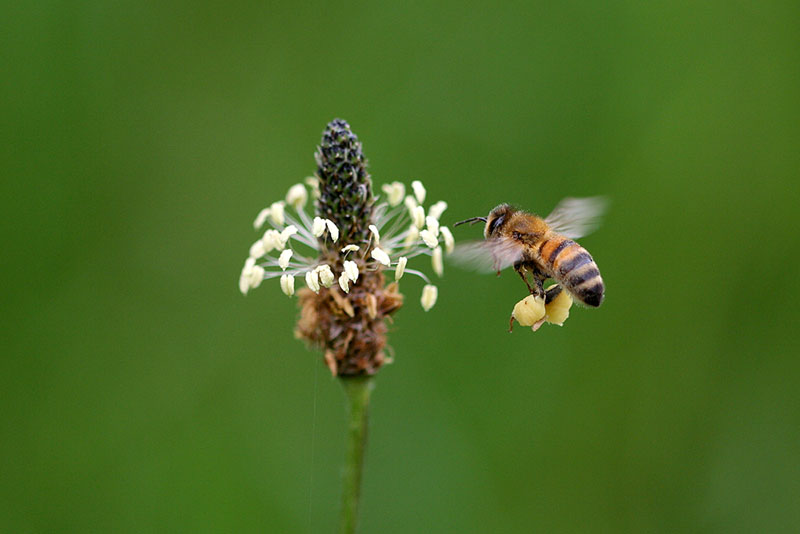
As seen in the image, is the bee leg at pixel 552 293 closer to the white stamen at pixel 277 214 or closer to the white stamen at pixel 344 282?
the white stamen at pixel 344 282

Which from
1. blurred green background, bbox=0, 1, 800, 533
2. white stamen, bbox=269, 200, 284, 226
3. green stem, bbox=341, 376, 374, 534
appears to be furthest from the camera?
blurred green background, bbox=0, 1, 800, 533

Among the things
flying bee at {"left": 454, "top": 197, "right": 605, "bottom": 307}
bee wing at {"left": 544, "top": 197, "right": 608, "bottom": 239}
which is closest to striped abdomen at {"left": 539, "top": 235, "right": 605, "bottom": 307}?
flying bee at {"left": 454, "top": 197, "right": 605, "bottom": 307}

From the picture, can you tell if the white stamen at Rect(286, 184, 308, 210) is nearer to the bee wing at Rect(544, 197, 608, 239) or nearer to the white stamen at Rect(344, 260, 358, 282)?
the white stamen at Rect(344, 260, 358, 282)

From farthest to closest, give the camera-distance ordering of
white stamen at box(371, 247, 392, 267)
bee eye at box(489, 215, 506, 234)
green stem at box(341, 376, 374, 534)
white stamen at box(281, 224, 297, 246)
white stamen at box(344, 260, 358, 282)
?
bee eye at box(489, 215, 506, 234), white stamen at box(281, 224, 297, 246), white stamen at box(371, 247, 392, 267), white stamen at box(344, 260, 358, 282), green stem at box(341, 376, 374, 534)

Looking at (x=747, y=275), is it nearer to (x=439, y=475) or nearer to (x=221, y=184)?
(x=439, y=475)

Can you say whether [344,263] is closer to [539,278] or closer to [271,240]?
[271,240]

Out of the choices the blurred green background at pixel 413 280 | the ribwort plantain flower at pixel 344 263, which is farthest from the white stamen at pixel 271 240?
the blurred green background at pixel 413 280
